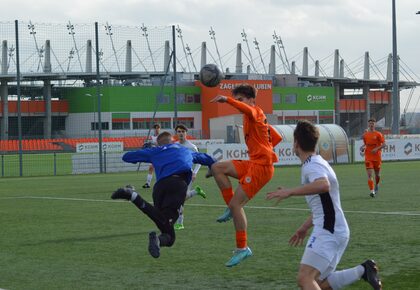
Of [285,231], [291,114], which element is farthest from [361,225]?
[291,114]

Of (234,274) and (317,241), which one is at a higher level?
(317,241)

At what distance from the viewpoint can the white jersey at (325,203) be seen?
716 centimetres

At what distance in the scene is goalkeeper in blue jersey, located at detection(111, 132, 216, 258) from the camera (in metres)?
11.5

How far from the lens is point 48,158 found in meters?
61.0

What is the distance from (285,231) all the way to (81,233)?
349cm

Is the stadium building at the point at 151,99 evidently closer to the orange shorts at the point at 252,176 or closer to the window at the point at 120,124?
the window at the point at 120,124

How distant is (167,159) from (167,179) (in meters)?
0.28

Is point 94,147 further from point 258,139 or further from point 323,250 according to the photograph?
point 323,250

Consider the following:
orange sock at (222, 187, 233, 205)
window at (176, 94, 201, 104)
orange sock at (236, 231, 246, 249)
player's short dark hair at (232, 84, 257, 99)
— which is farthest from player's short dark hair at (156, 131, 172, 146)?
window at (176, 94, 201, 104)

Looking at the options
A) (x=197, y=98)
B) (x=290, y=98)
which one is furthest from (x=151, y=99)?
(x=290, y=98)

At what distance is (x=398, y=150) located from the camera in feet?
165

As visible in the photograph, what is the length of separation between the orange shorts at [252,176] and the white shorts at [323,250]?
381 centimetres

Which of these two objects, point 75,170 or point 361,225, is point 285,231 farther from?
point 75,170

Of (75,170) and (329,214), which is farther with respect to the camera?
(75,170)
